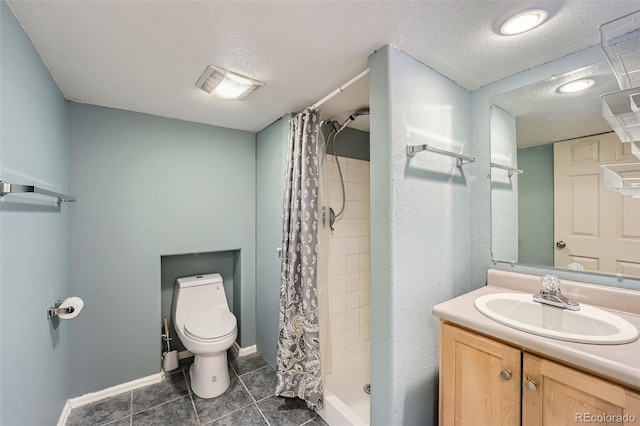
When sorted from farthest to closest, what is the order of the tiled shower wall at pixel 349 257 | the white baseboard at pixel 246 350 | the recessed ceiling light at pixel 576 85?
the white baseboard at pixel 246 350 < the tiled shower wall at pixel 349 257 < the recessed ceiling light at pixel 576 85

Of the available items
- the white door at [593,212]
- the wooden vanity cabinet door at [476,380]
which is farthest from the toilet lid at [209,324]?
the white door at [593,212]

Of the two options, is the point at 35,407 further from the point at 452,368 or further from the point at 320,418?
the point at 452,368

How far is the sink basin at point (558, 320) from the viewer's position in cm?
89

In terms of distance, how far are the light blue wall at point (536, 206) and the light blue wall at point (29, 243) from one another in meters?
2.39

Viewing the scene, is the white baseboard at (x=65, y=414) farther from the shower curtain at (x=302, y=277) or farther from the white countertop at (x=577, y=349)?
the white countertop at (x=577, y=349)

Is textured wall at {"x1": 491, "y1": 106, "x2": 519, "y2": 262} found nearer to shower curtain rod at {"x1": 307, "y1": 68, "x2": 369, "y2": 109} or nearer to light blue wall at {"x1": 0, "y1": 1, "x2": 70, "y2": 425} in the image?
shower curtain rod at {"x1": 307, "y1": 68, "x2": 369, "y2": 109}

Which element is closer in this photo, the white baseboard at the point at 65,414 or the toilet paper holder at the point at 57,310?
the toilet paper holder at the point at 57,310

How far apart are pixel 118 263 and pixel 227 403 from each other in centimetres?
129

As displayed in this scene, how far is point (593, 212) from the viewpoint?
1250 millimetres

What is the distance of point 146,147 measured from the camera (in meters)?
2.07

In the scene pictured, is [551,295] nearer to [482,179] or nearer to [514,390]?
[514,390]

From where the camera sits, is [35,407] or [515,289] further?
[515,289]

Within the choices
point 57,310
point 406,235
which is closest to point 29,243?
point 57,310

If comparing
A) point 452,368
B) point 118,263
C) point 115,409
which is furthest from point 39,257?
point 452,368
